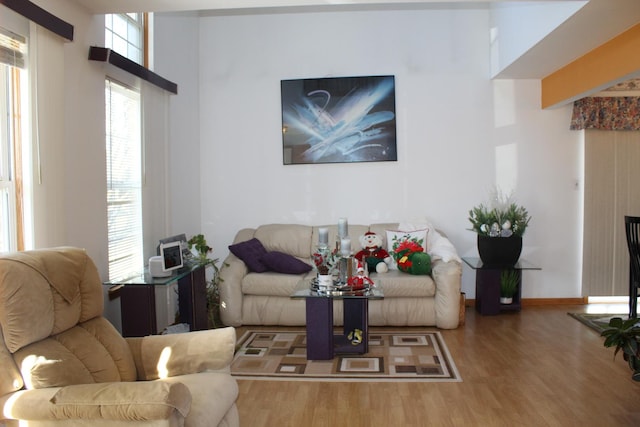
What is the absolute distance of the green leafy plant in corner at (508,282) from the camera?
18.5 ft

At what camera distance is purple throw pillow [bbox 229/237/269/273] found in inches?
209

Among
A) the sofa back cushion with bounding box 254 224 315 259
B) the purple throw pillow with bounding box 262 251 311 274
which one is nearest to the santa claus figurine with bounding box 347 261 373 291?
the purple throw pillow with bounding box 262 251 311 274

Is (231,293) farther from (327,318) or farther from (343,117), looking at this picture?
(343,117)

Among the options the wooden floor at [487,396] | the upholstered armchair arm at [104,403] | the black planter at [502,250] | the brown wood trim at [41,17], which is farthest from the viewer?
the black planter at [502,250]

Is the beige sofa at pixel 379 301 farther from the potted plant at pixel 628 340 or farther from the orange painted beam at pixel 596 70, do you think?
the potted plant at pixel 628 340

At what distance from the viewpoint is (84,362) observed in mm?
2420

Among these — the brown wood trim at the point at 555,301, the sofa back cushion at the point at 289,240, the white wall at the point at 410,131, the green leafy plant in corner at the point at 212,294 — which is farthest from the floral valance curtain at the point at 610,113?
the green leafy plant in corner at the point at 212,294

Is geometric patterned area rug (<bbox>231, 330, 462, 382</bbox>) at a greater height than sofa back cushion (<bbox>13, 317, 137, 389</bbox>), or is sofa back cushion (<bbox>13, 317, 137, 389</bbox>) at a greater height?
sofa back cushion (<bbox>13, 317, 137, 389</bbox>)

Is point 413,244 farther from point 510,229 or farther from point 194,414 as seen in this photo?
point 194,414

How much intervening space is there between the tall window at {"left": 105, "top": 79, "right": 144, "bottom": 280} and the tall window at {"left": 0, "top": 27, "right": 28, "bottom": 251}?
1051 mm

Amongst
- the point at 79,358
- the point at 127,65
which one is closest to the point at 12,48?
the point at 127,65

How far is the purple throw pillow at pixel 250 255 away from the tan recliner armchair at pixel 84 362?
103 inches

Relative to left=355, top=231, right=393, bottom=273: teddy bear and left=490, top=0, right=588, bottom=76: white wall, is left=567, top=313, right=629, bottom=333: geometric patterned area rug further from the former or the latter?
left=490, top=0, right=588, bottom=76: white wall

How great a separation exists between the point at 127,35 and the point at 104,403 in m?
3.43
